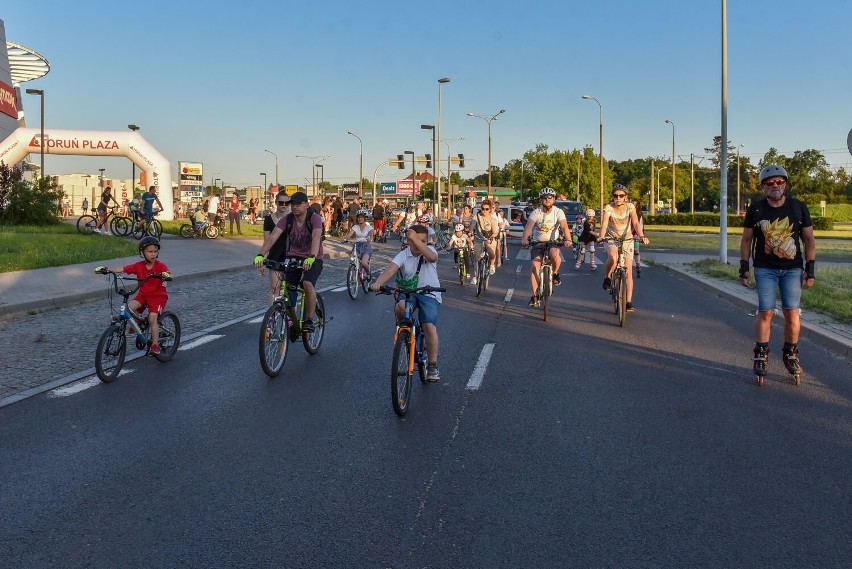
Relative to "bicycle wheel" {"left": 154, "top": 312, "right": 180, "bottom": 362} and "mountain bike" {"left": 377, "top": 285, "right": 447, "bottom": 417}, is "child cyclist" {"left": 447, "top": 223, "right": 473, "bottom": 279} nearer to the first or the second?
"bicycle wheel" {"left": 154, "top": 312, "right": 180, "bottom": 362}

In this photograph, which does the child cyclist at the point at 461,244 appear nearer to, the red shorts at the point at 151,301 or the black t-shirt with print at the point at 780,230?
the red shorts at the point at 151,301

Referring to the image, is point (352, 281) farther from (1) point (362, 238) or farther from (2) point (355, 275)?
(1) point (362, 238)

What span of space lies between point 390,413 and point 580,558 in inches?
115

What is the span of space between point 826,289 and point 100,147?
34.3m

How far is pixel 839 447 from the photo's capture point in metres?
5.69

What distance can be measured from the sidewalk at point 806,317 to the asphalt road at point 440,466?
1.17ft

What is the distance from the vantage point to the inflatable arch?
39.8 meters

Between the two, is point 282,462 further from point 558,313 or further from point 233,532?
point 558,313

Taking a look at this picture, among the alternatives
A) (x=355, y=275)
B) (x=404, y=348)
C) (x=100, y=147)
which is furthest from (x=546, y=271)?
(x=100, y=147)

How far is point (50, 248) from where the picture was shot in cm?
2189

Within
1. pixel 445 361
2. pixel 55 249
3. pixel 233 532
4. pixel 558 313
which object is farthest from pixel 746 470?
pixel 55 249

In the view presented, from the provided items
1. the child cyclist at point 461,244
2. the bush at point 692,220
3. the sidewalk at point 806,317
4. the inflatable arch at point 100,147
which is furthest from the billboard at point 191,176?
the child cyclist at point 461,244

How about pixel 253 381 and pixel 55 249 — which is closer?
pixel 253 381

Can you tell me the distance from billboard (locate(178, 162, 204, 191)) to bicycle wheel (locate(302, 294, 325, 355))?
6750cm
